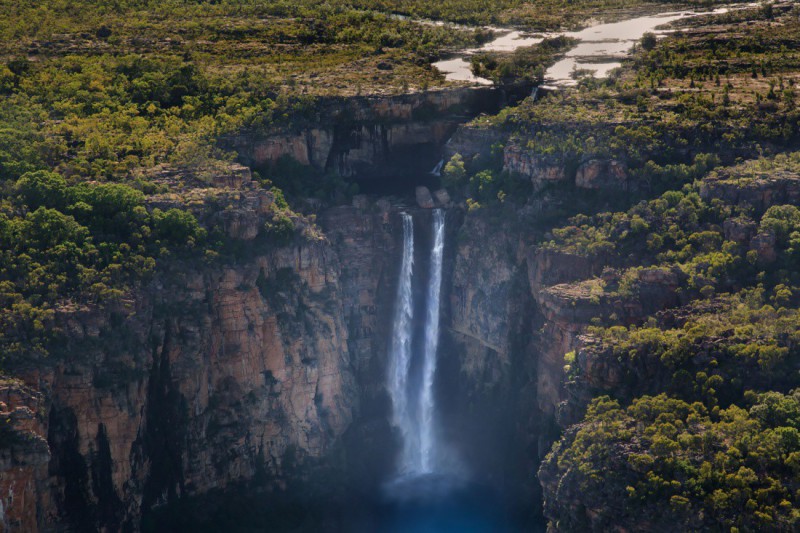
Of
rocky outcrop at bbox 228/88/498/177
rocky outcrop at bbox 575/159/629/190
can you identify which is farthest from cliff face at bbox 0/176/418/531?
rocky outcrop at bbox 575/159/629/190

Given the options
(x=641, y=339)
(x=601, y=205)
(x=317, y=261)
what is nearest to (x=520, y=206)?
(x=601, y=205)

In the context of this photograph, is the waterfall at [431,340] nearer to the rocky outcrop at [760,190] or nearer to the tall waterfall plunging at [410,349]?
the tall waterfall plunging at [410,349]

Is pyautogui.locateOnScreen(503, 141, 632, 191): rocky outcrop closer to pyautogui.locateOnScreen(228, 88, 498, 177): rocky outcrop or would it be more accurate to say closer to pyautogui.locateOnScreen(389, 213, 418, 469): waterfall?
pyautogui.locateOnScreen(228, 88, 498, 177): rocky outcrop

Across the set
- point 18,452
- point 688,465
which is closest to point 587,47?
point 688,465

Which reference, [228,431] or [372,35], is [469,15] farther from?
[228,431]

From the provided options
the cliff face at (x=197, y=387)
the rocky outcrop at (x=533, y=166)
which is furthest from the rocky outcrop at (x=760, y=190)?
the cliff face at (x=197, y=387)
